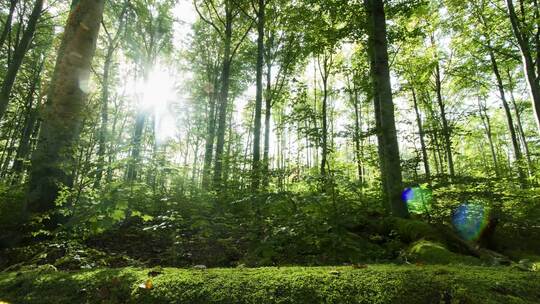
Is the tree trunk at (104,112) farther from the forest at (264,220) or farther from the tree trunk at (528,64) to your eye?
the tree trunk at (528,64)

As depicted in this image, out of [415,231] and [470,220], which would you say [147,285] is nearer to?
[415,231]

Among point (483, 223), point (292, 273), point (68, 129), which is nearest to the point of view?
point (292, 273)

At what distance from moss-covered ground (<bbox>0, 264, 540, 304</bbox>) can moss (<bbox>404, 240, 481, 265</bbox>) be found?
4.45 ft

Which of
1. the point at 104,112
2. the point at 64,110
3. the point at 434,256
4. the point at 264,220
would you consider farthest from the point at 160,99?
the point at 434,256

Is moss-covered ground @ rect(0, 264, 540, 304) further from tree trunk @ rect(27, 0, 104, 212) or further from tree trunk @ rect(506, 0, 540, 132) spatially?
tree trunk @ rect(506, 0, 540, 132)

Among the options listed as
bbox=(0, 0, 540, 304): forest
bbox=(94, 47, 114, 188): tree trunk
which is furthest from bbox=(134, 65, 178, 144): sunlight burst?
bbox=(0, 0, 540, 304): forest

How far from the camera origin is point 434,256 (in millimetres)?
3449

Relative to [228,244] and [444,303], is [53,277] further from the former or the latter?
[444,303]

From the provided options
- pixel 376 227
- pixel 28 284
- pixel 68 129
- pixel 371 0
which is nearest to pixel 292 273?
pixel 28 284

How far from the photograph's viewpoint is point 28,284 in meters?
2.27

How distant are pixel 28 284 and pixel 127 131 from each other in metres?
34.4

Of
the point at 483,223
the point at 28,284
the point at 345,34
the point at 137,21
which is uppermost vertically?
the point at 137,21

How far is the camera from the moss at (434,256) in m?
3.32

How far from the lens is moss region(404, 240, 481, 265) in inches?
131
